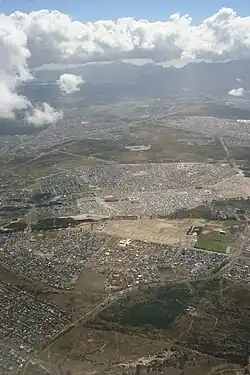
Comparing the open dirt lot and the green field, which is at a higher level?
the open dirt lot

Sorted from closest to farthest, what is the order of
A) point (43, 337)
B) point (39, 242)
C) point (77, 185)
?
point (43, 337) < point (39, 242) < point (77, 185)

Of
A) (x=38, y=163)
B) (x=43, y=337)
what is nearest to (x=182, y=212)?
(x=43, y=337)

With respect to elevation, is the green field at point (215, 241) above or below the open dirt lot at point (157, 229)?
below

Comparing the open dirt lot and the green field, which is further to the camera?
the open dirt lot

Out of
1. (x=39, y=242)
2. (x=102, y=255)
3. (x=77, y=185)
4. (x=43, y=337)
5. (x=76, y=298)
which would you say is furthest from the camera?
(x=77, y=185)

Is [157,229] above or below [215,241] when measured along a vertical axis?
above

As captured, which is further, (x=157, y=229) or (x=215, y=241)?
(x=157, y=229)

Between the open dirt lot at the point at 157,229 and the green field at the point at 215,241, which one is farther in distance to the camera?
the open dirt lot at the point at 157,229

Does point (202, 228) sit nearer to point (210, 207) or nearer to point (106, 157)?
point (210, 207)
